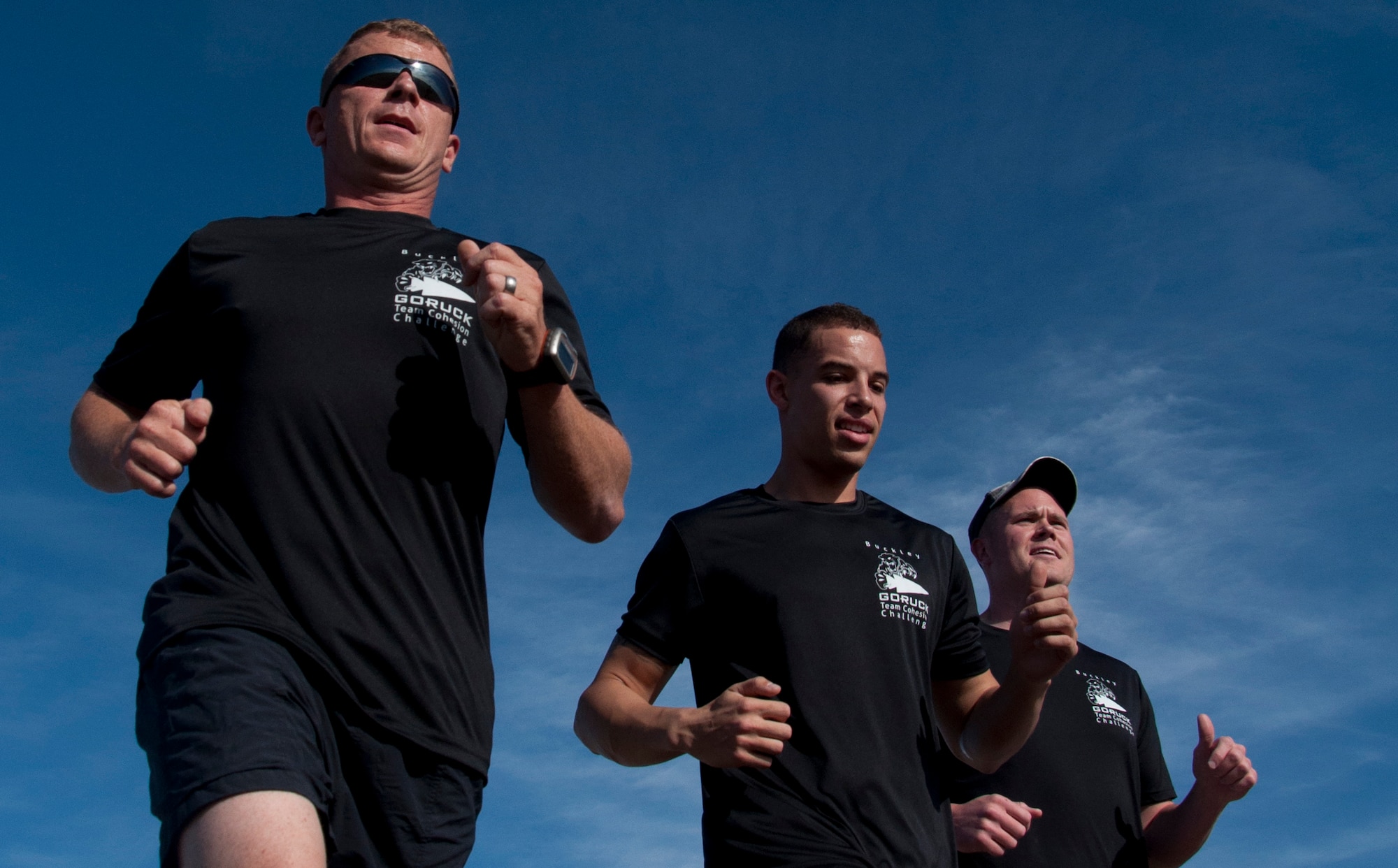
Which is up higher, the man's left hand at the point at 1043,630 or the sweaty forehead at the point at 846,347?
the sweaty forehead at the point at 846,347

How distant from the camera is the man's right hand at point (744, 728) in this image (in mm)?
3658

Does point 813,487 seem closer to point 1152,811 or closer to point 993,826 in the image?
point 993,826

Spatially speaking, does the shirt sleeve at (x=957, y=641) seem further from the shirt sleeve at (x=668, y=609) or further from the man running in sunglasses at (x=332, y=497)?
the man running in sunglasses at (x=332, y=497)

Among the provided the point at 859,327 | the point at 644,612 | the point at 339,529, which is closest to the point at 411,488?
the point at 339,529

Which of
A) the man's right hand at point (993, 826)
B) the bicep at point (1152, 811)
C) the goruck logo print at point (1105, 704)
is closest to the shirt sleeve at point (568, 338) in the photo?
the man's right hand at point (993, 826)

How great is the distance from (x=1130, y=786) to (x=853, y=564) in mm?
2712

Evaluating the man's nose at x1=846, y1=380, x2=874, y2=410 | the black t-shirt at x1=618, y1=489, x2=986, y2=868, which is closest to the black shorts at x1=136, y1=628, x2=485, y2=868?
the black t-shirt at x1=618, y1=489, x2=986, y2=868

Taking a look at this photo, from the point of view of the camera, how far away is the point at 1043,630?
14.7ft

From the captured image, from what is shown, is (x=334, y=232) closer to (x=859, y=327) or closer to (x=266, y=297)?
(x=266, y=297)

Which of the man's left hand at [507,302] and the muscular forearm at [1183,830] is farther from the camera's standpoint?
the muscular forearm at [1183,830]

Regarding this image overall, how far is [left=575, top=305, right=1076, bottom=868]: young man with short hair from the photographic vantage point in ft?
14.0

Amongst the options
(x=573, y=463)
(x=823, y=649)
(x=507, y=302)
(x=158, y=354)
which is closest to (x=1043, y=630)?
(x=823, y=649)

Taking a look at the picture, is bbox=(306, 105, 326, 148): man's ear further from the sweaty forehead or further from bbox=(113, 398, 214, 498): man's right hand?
the sweaty forehead

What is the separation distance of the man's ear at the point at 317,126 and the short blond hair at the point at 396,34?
12 cm
